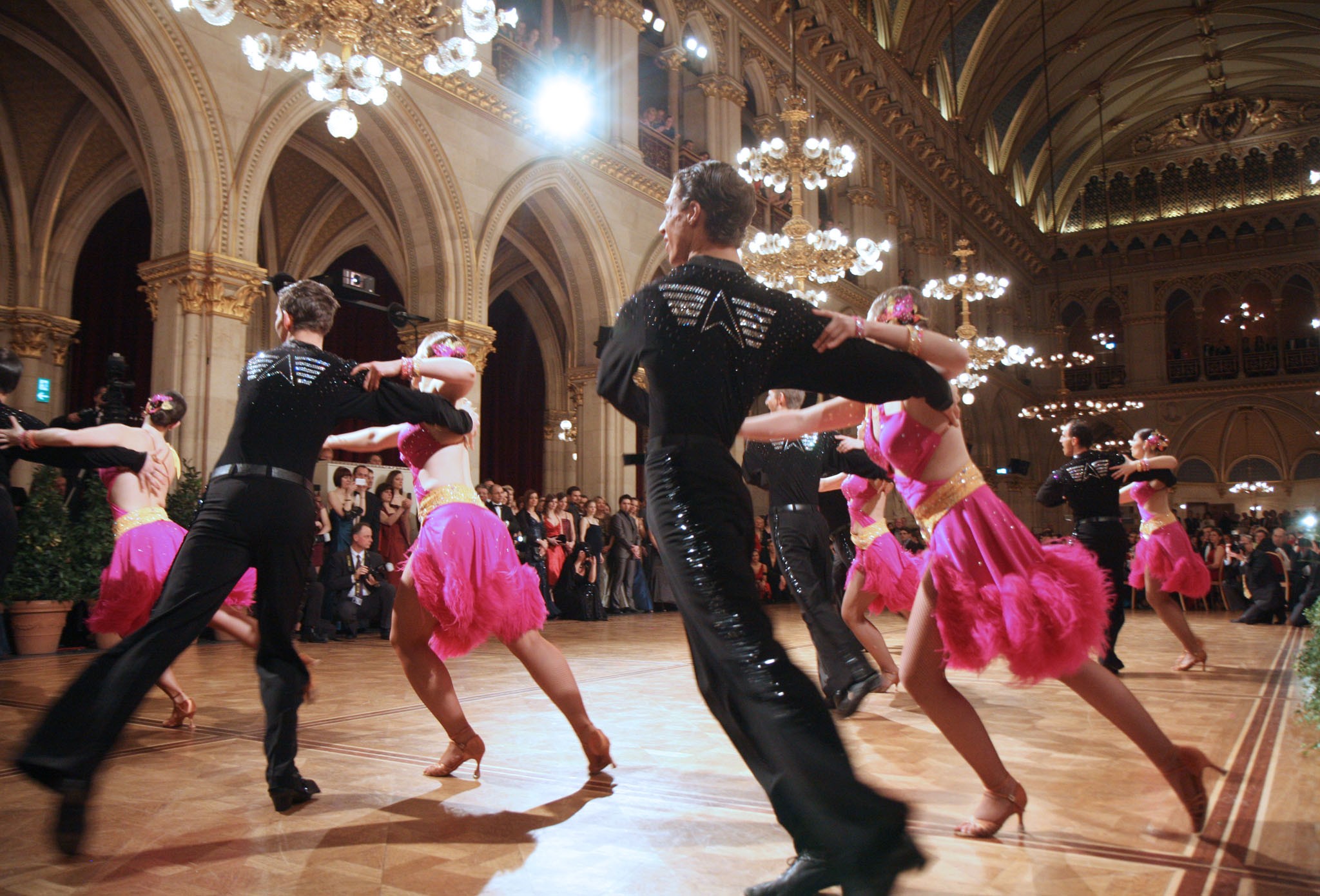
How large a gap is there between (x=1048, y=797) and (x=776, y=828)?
0.93 m

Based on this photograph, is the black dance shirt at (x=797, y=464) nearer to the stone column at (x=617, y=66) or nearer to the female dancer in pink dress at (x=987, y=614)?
the female dancer in pink dress at (x=987, y=614)

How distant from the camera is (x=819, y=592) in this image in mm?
4379

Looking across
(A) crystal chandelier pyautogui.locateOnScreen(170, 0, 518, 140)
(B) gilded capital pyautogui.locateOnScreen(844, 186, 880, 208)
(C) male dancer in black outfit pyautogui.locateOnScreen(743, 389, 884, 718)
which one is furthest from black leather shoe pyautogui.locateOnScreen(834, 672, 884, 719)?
(B) gilded capital pyautogui.locateOnScreen(844, 186, 880, 208)

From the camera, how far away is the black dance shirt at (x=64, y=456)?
3600 mm

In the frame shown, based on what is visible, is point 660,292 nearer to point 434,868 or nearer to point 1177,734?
point 434,868

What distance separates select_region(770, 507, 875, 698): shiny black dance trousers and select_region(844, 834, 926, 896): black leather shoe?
273 centimetres

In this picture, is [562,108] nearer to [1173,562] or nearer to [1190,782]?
[1173,562]

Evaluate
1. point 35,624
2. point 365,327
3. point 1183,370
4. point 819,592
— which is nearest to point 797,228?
point 819,592

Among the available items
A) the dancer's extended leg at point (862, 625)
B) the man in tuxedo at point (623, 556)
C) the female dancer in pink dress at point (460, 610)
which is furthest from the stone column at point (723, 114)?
the female dancer in pink dress at point (460, 610)

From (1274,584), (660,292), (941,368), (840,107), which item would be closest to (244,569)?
(660,292)

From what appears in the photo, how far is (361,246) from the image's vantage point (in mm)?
17188

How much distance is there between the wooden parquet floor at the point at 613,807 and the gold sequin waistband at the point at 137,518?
0.89 m

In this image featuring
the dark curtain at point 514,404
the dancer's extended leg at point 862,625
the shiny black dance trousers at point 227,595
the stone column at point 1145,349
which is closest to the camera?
the shiny black dance trousers at point 227,595

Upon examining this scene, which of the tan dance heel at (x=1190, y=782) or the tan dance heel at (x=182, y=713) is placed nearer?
the tan dance heel at (x=1190, y=782)
